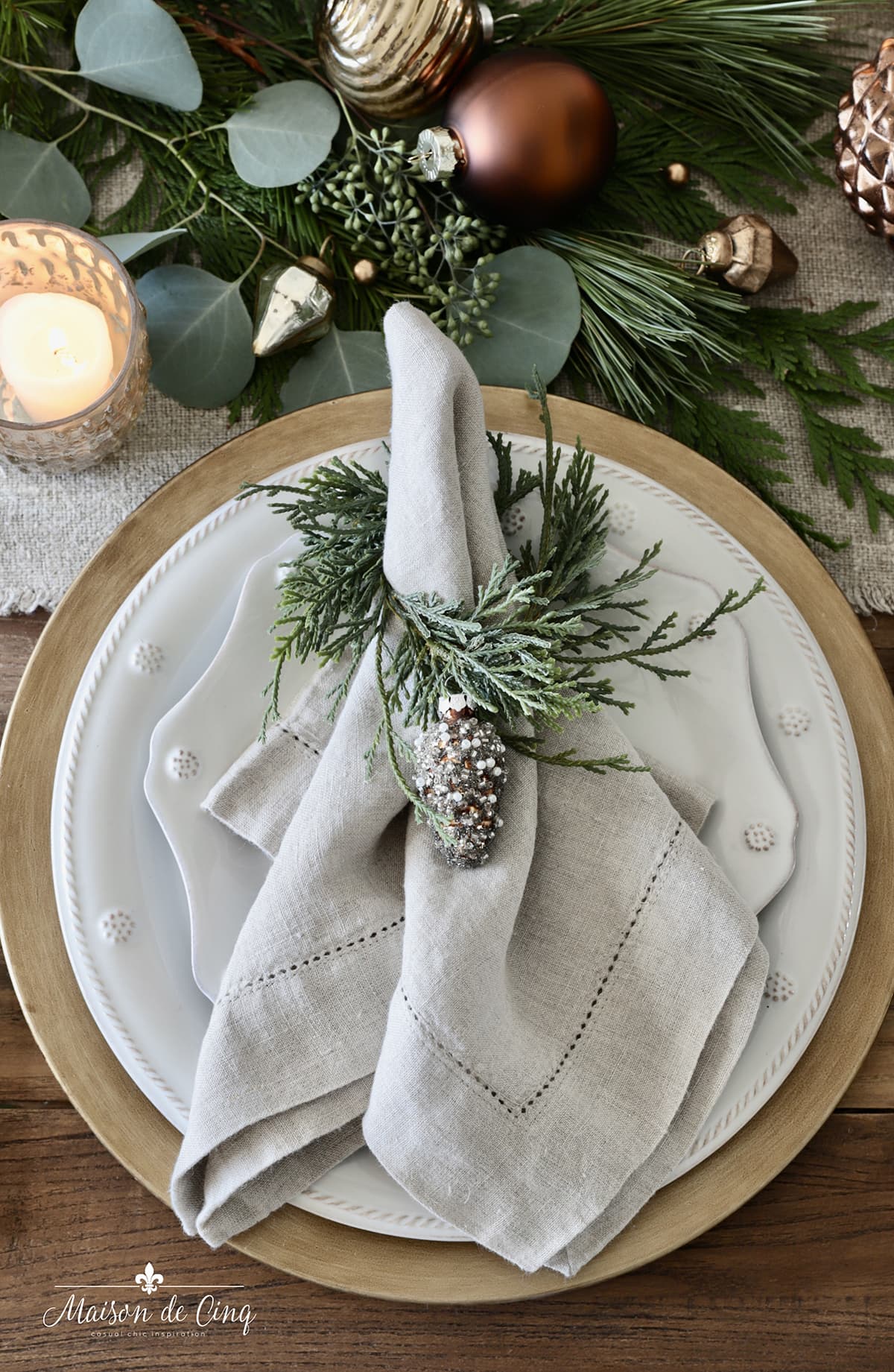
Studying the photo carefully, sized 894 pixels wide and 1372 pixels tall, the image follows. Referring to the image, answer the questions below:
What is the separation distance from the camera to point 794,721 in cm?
78

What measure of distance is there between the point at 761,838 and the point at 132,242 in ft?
2.34

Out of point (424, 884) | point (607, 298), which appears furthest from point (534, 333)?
point (424, 884)

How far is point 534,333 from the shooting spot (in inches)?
34.5

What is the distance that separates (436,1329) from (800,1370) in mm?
303

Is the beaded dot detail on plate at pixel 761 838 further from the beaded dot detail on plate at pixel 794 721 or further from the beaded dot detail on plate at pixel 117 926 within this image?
the beaded dot detail on plate at pixel 117 926

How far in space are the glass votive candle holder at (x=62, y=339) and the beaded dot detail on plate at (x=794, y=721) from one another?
1.95 feet

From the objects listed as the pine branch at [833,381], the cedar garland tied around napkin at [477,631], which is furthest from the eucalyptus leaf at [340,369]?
the pine branch at [833,381]

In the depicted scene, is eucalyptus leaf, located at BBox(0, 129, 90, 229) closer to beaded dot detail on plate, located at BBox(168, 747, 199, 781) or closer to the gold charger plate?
the gold charger plate

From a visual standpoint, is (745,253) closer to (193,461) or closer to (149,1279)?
(193,461)

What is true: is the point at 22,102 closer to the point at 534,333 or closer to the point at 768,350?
the point at 534,333

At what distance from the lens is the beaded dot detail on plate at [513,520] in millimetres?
793

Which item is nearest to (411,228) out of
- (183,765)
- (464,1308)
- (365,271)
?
(365,271)

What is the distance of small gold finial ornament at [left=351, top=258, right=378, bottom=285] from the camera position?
→ 0.89 meters

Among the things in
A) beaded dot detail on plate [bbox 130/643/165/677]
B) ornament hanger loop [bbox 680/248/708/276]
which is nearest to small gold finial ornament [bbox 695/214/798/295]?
ornament hanger loop [bbox 680/248/708/276]
